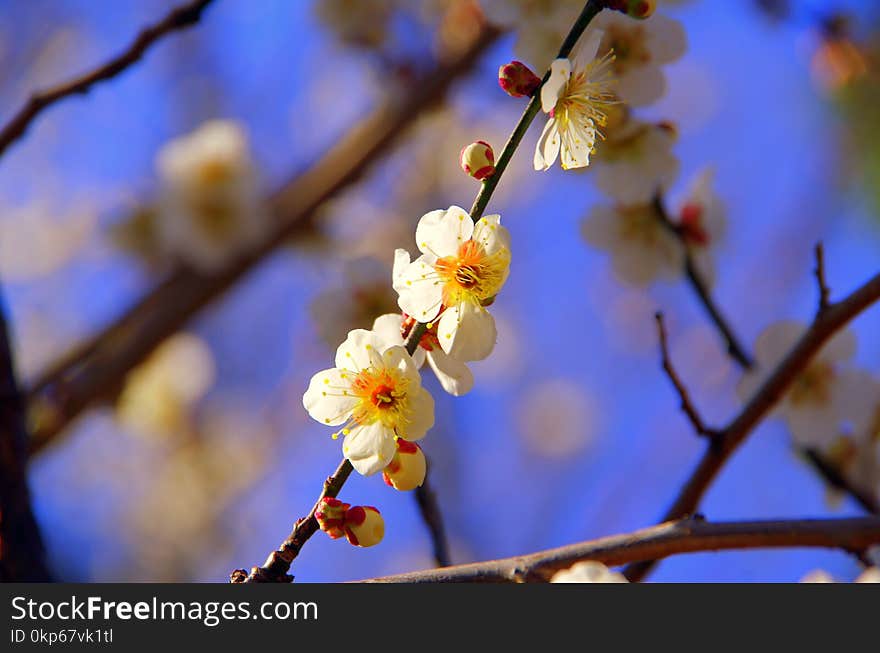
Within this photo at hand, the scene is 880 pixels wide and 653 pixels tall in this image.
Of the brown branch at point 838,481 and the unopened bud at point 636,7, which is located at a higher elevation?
the unopened bud at point 636,7

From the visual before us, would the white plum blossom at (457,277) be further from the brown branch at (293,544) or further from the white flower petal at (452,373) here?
the brown branch at (293,544)

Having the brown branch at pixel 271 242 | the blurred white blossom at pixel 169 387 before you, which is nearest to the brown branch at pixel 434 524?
the brown branch at pixel 271 242

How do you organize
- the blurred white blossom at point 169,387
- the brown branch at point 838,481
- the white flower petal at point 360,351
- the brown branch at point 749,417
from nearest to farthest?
the white flower petal at point 360,351 → the brown branch at point 749,417 → the brown branch at point 838,481 → the blurred white blossom at point 169,387

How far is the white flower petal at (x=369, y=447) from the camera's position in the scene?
0.86 meters

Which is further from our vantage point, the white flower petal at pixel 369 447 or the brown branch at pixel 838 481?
the brown branch at pixel 838 481

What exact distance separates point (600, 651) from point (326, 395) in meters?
0.38

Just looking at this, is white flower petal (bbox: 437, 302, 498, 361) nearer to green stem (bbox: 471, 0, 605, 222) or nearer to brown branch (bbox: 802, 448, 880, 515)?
green stem (bbox: 471, 0, 605, 222)

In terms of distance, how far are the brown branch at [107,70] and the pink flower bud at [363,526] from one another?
0.83 meters

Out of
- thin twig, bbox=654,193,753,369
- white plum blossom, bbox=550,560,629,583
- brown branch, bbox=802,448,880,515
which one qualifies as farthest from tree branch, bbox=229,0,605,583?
brown branch, bbox=802,448,880,515

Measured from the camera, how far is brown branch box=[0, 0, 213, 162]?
133cm

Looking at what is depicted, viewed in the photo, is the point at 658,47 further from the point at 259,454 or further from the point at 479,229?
the point at 259,454

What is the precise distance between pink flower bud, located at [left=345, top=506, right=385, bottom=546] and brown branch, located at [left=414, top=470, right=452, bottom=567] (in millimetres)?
325

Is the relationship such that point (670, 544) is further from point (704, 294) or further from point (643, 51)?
point (643, 51)

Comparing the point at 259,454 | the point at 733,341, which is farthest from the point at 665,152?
the point at 259,454
